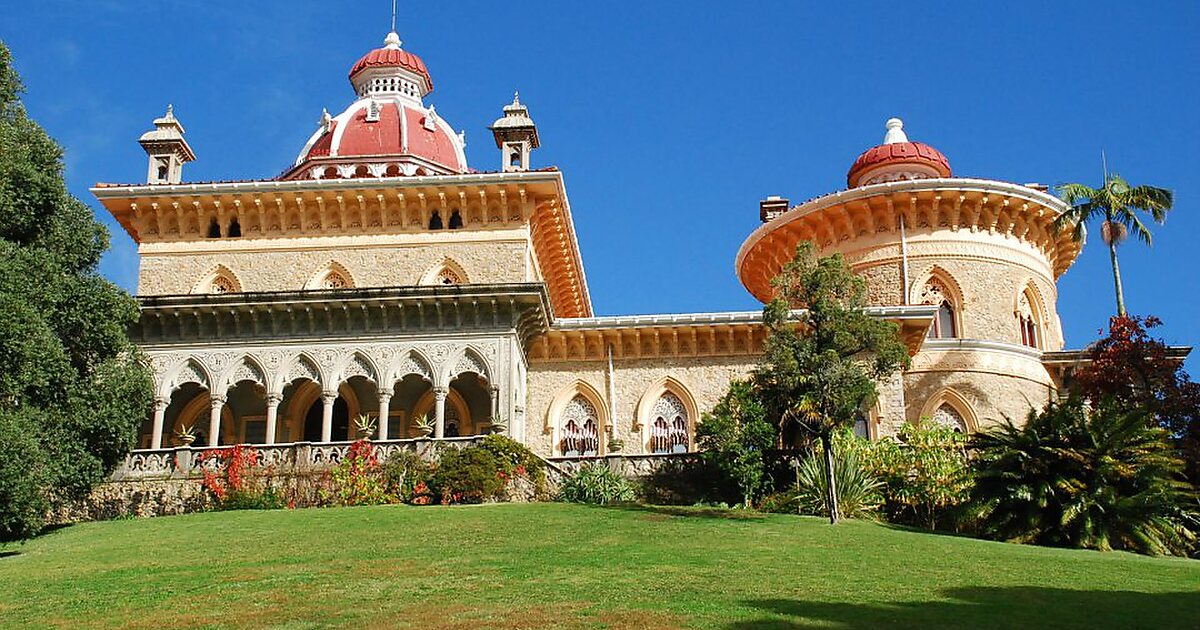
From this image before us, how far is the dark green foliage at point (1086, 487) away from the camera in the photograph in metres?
19.1

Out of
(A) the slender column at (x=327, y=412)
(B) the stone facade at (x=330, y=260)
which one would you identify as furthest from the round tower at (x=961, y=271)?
(A) the slender column at (x=327, y=412)

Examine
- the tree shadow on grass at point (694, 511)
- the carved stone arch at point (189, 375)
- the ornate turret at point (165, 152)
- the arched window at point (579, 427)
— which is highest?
the ornate turret at point (165, 152)

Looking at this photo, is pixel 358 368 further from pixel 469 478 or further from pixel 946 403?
pixel 946 403

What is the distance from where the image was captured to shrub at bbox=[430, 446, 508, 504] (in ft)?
75.6

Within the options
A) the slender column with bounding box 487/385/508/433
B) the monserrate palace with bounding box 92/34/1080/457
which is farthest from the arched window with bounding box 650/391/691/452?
the slender column with bounding box 487/385/508/433

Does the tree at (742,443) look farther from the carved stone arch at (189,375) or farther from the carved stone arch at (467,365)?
the carved stone arch at (189,375)

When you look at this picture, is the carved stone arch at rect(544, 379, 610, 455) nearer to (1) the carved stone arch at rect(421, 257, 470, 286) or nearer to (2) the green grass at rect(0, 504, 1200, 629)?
(1) the carved stone arch at rect(421, 257, 470, 286)

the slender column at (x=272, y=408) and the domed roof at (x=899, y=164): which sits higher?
the domed roof at (x=899, y=164)

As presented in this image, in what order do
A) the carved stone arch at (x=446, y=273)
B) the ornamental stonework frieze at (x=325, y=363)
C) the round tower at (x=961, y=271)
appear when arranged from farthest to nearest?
the round tower at (x=961, y=271) → the carved stone arch at (x=446, y=273) → the ornamental stonework frieze at (x=325, y=363)

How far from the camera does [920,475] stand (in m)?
22.8

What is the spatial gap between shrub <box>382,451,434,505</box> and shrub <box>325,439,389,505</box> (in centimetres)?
19

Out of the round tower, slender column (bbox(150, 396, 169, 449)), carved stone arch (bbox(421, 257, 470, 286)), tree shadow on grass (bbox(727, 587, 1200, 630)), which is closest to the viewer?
tree shadow on grass (bbox(727, 587, 1200, 630))

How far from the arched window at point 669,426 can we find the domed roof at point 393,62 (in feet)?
59.4

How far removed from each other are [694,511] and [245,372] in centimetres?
1188
